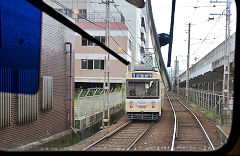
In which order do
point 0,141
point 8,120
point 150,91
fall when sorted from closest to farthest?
point 8,120
point 0,141
point 150,91

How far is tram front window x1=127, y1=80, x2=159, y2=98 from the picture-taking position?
1096 cm

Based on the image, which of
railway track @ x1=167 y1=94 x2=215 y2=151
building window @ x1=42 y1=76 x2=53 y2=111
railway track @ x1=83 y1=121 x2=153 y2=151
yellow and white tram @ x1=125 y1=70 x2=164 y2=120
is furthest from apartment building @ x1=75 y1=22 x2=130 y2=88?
yellow and white tram @ x1=125 y1=70 x2=164 y2=120

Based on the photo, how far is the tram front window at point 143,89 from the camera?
1096 centimetres

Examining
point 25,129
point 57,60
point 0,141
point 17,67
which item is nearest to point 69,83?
point 57,60

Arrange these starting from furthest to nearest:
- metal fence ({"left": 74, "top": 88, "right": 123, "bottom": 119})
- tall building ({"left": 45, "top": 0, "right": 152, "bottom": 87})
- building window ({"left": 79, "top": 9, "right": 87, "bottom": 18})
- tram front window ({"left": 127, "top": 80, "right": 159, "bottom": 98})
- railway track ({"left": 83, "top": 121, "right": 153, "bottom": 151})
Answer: tram front window ({"left": 127, "top": 80, "right": 159, "bottom": 98})
metal fence ({"left": 74, "top": 88, "right": 123, "bottom": 119})
building window ({"left": 79, "top": 9, "right": 87, "bottom": 18})
tall building ({"left": 45, "top": 0, "right": 152, "bottom": 87})
railway track ({"left": 83, "top": 121, "right": 153, "bottom": 151})

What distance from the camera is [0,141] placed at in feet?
15.3

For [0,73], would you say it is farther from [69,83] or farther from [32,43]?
[69,83]

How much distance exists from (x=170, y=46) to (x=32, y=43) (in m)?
1.17

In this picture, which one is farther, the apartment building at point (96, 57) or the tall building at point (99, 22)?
the apartment building at point (96, 57)

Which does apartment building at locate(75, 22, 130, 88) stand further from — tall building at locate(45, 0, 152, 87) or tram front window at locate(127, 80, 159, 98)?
tram front window at locate(127, 80, 159, 98)

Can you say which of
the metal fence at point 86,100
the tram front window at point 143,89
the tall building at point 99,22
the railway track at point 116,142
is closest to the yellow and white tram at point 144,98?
the tram front window at point 143,89

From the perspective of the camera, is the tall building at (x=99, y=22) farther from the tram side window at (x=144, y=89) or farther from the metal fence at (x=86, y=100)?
the tram side window at (x=144, y=89)

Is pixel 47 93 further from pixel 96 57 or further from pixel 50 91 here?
pixel 96 57

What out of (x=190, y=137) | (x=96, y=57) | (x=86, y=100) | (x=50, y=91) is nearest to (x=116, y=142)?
(x=86, y=100)
